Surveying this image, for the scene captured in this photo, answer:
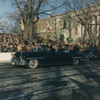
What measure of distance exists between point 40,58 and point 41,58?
0.08 m

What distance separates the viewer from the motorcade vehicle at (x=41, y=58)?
496 inches

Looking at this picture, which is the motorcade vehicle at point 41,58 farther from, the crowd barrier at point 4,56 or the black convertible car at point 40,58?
the crowd barrier at point 4,56

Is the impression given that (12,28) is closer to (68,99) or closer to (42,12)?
(42,12)

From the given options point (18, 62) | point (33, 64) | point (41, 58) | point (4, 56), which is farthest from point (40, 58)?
point (4, 56)

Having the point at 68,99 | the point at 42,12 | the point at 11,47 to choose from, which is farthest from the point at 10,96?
the point at 42,12

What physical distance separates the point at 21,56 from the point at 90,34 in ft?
114

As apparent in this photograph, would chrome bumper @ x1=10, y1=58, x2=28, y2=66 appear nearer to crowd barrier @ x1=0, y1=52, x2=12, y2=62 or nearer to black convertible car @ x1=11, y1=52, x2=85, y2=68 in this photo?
black convertible car @ x1=11, y1=52, x2=85, y2=68

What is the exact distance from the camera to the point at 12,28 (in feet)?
156

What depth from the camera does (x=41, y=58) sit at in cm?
1297

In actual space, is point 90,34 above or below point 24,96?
above

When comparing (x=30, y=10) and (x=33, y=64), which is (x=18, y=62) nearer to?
(x=33, y=64)

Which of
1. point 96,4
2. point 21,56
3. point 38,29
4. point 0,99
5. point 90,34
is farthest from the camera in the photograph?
point 38,29

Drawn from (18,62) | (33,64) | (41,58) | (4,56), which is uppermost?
(41,58)

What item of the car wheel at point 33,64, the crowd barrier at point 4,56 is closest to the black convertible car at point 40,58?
the car wheel at point 33,64
